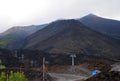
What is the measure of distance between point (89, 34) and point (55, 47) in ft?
98.2

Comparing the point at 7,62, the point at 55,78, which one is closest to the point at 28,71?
the point at 55,78

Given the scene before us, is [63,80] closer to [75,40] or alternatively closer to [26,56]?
[26,56]

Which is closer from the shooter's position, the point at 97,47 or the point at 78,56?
the point at 78,56

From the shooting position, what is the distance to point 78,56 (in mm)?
125375

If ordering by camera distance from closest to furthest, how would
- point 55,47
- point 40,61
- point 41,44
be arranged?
point 40,61, point 55,47, point 41,44

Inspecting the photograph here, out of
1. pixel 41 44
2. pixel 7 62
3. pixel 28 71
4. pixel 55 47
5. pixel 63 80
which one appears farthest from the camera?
pixel 41 44

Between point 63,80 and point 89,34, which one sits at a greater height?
point 89,34

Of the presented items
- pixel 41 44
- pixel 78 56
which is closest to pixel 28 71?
pixel 78 56

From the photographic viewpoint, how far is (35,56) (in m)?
130

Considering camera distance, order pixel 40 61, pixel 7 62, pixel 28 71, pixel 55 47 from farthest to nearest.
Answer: pixel 55 47, pixel 40 61, pixel 7 62, pixel 28 71

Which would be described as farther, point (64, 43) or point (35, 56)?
point (64, 43)

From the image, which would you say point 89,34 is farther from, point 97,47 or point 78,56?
point 78,56

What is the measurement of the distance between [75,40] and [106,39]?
21.5m

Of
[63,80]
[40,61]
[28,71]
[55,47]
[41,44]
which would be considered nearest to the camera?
[63,80]
